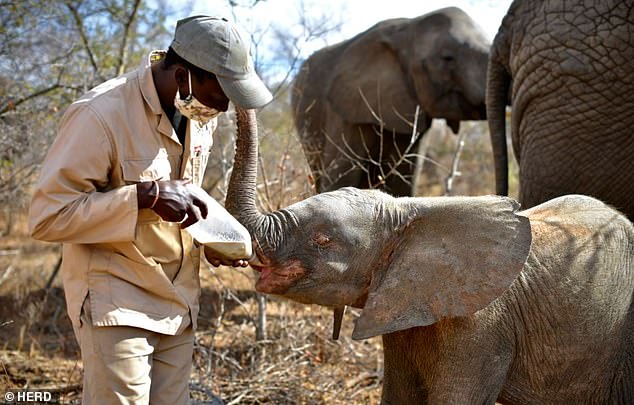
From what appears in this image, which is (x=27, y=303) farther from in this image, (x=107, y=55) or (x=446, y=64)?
(x=446, y=64)

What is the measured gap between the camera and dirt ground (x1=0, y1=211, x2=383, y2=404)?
16.4 ft

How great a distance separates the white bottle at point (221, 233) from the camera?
9.48ft

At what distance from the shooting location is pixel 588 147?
4.96 metres

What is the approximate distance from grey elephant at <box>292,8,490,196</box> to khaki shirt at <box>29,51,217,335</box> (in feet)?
18.6

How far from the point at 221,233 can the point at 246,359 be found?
9.55 ft

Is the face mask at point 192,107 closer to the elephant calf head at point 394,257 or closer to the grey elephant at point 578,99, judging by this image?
the elephant calf head at point 394,257

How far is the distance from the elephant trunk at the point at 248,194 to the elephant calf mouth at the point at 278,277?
10cm

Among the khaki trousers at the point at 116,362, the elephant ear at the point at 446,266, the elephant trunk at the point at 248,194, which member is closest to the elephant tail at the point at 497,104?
the elephant ear at the point at 446,266

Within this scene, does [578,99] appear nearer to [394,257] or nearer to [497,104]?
[497,104]

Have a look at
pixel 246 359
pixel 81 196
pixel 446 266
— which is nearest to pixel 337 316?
pixel 446 266

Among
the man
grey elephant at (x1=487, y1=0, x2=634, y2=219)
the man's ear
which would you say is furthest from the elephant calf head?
grey elephant at (x1=487, y1=0, x2=634, y2=219)

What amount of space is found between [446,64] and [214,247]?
258 inches

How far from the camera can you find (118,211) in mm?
2748

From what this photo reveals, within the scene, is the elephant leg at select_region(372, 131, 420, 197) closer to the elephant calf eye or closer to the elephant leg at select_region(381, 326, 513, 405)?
the elephant leg at select_region(381, 326, 513, 405)
